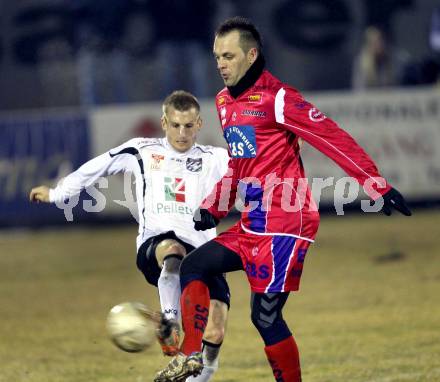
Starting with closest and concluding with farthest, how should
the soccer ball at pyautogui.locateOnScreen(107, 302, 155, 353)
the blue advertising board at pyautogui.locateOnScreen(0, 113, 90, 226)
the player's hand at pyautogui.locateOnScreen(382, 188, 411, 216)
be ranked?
the player's hand at pyautogui.locateOnScreen(382, 188, 411, 216) → the soccer ball at pyautogui.locateOnScreen(107, 302, 155, 353) → the blue advertising board at pyautogui.locateOnScreen(0, 113, 90, 226)

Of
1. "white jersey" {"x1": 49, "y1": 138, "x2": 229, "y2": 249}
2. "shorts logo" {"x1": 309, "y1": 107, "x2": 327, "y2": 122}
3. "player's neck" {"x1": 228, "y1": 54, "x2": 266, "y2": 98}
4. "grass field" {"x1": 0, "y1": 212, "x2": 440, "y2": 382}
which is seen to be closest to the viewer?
"shorts logo" {"x1": 309, "y1": 107, "x2": 327, "y2": 122}

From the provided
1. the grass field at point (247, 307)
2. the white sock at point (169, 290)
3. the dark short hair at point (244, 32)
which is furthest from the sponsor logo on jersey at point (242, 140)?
the grass field at point (247, 307)

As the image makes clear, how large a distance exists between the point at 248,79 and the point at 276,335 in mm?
1447

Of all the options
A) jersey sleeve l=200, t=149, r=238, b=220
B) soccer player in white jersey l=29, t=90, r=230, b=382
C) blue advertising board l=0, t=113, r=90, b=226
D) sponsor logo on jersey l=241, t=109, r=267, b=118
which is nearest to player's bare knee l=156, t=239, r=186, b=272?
soccer player in white jersey l=29, t=90, r=230, b=382

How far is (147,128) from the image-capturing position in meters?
17.8

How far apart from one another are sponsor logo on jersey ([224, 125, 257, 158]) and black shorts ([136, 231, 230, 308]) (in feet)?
3.63

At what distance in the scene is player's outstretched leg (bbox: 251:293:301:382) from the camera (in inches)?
232

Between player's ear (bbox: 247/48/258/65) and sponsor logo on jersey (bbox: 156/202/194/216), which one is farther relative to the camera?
sponsor logo on jersey (bbox: 156/202/194/216)

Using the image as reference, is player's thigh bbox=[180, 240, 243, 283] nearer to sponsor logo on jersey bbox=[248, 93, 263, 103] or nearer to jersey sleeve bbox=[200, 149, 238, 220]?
jersey sleeve bbox=[200, 149, 238, 220]

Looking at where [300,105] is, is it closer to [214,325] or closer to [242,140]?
[242,140]

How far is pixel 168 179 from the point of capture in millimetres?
7121

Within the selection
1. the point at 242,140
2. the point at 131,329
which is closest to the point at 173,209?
the point at 131,329

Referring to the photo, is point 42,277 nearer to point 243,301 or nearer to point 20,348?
point 243,301

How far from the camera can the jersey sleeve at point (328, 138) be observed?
18.5 feet
